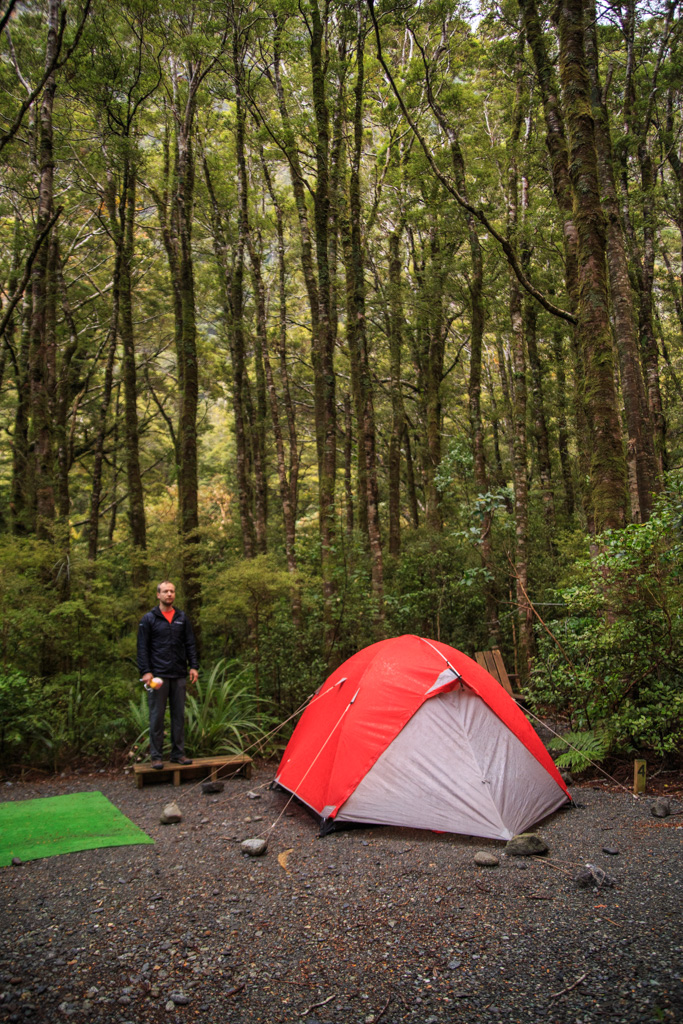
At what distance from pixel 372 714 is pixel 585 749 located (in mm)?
2394

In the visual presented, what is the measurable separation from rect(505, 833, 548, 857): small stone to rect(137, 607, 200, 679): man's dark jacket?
12.5 ft

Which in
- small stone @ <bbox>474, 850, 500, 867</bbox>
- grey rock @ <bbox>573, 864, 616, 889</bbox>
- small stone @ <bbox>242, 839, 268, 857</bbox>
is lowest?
small stone @ <bbox>242, 839, 268, 857</bbox>

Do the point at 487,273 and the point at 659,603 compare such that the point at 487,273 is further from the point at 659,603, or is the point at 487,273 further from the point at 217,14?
the point at 659,603

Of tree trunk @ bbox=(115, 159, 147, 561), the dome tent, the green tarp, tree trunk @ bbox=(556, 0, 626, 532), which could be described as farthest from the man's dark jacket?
tree trunk @ bbox=(556, 0, 626, 532)

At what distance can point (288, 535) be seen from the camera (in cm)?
1046

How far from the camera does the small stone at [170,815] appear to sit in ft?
17.3

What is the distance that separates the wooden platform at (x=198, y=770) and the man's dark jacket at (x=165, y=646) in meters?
0.99

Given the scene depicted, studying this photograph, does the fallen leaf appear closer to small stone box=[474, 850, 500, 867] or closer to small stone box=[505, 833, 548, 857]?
small stone box=[474, 850, 500, 867]

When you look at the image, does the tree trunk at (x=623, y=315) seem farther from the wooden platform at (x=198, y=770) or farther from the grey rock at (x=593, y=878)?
the wooden platform at (x=198, y=770)

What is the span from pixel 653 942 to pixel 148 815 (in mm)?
4338

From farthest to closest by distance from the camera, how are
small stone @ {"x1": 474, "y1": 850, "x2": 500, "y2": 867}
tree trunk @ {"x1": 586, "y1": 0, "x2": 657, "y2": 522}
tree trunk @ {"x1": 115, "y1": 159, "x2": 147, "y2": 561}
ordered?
1. tree trunk @ {"x1": 115, "y1": 159, "x2": 147, "y2": 561}
2. tree trunk @ {"x1": 586, "y1": 0, "x2": 657, "y2": 522}
3. small stone @ {"x1": 474, "y1": 850, "x2": 500, "y2": 867}

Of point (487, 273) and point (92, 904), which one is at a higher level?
point (487, 273)

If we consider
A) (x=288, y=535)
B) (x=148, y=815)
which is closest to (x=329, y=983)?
(x=148, y=815)

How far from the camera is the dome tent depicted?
472cm
